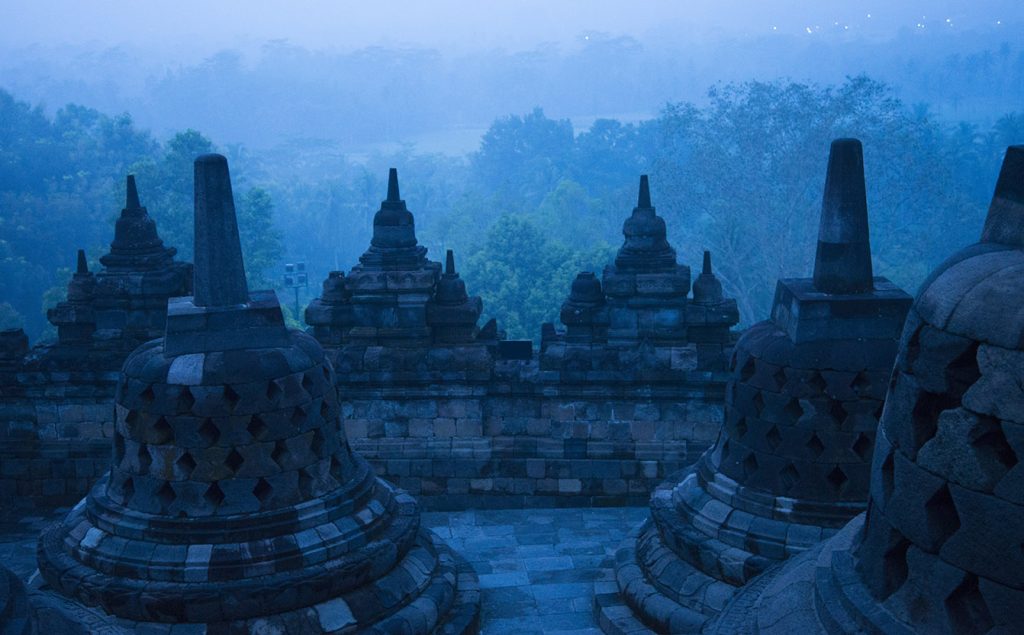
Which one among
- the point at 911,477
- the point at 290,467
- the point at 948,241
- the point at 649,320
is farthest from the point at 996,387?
the point at 948,241

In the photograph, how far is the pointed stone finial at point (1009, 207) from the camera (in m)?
3.48

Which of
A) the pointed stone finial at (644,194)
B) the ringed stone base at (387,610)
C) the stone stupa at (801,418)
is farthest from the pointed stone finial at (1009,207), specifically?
the pointed stone finial at (644,194)

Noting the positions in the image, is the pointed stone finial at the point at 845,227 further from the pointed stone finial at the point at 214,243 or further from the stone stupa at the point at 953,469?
the pointed stone finial at the point at 214,243

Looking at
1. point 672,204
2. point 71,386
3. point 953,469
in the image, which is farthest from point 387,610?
point 672,204

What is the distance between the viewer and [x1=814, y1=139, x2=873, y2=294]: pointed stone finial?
7.26m

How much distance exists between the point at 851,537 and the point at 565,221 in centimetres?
5284

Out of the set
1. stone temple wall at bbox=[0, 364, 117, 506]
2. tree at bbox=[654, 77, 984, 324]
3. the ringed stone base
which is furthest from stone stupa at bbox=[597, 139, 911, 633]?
tree at bbox=[654, 77, 984, 324]

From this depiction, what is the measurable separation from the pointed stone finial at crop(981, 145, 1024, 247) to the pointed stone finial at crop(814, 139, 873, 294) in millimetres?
3631

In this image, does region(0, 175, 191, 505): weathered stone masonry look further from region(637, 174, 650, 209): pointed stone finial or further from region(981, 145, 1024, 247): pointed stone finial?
region(981, 145, 1024, 247): pointed stone finial

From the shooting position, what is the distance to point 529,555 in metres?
9.95

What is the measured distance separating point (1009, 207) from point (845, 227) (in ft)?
12.5

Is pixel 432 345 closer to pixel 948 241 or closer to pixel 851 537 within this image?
pixel 851 537

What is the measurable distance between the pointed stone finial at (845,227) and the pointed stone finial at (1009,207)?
363cm

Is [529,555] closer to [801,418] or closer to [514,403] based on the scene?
[514,403]
